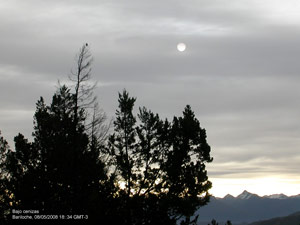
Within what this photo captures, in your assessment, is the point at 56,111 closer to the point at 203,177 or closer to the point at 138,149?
the point at 138,149

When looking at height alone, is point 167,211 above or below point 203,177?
below

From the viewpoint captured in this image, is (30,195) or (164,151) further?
(164,151)

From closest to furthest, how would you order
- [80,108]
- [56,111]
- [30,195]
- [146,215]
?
[80,108]
[30,195]
[56,111]
[146,215]

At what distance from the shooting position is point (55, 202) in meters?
30.6

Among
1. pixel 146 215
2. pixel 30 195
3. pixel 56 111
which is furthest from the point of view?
pixel 146 215

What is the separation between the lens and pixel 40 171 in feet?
107

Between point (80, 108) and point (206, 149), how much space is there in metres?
14.1

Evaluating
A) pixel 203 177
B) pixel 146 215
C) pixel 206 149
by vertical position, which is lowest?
pixel 146 215

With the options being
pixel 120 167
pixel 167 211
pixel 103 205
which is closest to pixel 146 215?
pixel 167 211

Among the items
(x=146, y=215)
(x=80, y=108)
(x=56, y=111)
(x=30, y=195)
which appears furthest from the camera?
(x=146, y=215)

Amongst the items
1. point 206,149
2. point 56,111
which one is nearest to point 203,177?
point 206,149

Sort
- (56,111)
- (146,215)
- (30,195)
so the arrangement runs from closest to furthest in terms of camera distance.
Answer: (30,195) → (56,111) → (146,215)

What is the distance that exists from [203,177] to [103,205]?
10.6 metres

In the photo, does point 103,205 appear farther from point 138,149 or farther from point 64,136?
point 138,149
